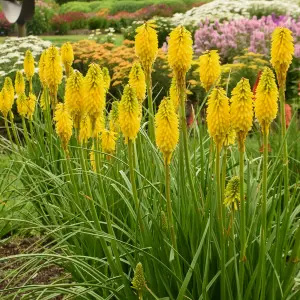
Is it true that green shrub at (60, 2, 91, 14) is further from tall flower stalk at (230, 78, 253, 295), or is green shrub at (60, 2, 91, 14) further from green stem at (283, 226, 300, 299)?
tall flower stalk at (230, 78, 253, 295)

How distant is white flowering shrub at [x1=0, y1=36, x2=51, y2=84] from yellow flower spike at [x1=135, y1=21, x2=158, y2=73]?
19.8 feet

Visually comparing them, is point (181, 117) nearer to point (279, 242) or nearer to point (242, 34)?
point (279, 242)

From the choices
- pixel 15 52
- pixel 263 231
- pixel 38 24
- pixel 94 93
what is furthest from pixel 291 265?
pixel 38 24

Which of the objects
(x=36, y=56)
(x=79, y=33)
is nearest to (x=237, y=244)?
(x=36, y=56)

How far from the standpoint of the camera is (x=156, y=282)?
2369mm

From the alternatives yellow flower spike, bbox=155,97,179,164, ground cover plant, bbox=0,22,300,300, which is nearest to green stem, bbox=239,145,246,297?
ground cover plant, bbox=0,22,300,300

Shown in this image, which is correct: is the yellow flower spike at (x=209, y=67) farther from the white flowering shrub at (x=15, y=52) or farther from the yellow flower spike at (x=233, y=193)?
the white flowering shrub at (x=15, y=52)

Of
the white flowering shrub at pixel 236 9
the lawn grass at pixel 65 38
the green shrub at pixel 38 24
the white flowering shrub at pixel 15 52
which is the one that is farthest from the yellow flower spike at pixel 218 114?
the green shrub at pixel 38 24

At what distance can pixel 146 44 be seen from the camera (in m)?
2.35

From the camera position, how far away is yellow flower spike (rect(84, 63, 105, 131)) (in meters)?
2.12

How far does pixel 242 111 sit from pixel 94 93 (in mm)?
529

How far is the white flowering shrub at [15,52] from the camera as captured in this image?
8.66 m

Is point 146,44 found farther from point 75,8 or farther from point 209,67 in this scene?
point 75,8

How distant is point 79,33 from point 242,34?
13.8 metres
